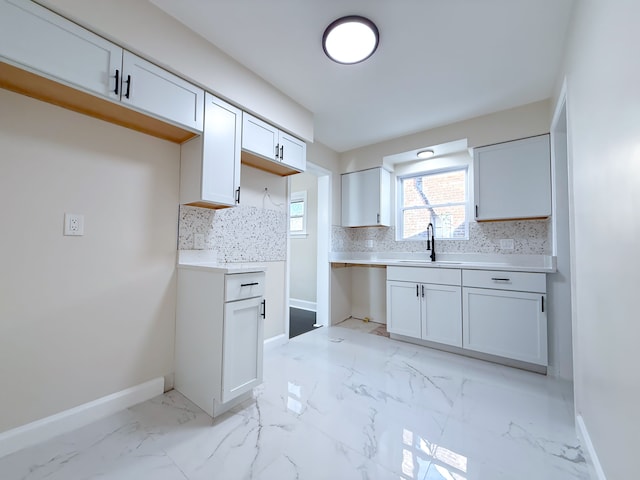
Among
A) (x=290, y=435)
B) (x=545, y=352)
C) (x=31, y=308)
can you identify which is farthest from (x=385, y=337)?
(x=31, y=308)

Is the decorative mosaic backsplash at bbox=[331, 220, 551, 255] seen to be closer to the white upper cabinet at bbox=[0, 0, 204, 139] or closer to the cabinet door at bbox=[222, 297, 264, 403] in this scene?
the cabinet door at bbox=[222, 297, 264, 403]

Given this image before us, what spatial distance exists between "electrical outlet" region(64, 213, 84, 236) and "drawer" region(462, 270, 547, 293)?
10.2 ft

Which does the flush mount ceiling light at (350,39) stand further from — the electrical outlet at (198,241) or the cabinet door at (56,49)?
the electrical outlet at (198,241)

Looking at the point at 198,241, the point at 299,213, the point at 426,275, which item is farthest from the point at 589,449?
the point at 299,213

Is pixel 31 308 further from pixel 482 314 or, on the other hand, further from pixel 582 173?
pixel 482 314

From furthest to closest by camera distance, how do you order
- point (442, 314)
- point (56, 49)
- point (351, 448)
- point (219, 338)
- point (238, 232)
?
point (442, 314) → point (238, 232) → point (219, 338) → point (351, 448) → point (56, 49)

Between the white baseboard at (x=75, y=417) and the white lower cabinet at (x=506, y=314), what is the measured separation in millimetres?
2750

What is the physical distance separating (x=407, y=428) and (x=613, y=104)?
6.06 ft

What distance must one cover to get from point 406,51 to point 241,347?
94.5 inches

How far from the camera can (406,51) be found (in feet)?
6.47

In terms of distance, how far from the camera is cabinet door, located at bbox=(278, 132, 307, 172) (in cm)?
252

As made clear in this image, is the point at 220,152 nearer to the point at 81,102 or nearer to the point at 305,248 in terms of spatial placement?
the point at 81,102

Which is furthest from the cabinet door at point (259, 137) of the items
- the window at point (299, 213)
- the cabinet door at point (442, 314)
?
the window at point (299, 213)

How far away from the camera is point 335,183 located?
12.8 ft
